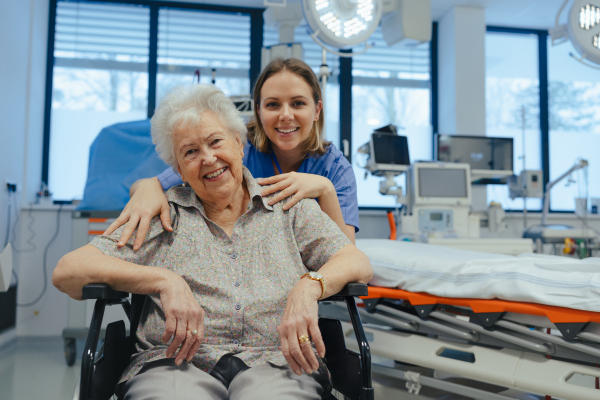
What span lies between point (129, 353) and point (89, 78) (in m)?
3.58

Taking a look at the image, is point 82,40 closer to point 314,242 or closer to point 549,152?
point 314,242

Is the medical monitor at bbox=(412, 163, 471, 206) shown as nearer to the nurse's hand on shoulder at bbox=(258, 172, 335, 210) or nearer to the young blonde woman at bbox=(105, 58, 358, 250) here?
the young blonde woman at bbox=(105, 58, 358, 250)

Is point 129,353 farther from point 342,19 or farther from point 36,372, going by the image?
point 36,372

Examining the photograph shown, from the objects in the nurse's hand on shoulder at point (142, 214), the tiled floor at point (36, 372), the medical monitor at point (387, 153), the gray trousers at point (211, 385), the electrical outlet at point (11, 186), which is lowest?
the tiled floor at point (36, 372)

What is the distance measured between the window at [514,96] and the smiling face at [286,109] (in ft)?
11.7

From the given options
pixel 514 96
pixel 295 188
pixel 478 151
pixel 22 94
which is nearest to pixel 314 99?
pixel 295 188

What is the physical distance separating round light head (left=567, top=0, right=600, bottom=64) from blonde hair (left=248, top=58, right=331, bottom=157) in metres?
1.66

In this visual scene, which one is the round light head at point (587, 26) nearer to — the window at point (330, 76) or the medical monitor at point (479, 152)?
the medical monitor at point (479, 152)

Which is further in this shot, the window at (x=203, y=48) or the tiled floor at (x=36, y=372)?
the window at (x=203, y=48)

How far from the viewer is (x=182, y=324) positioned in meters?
1.01

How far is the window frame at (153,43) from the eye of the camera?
13.0ft

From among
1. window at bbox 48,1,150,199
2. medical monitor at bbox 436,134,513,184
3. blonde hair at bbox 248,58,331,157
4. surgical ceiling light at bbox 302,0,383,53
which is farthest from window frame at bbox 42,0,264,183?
blonde hair at bbox 248,58,331,157

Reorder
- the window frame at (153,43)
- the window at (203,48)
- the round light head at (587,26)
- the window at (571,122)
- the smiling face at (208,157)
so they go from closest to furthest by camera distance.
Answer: the smiling face at (208,157), the round light head at (587,26), the window frame at (153,43), the window at (203,48), the window at (571,122)

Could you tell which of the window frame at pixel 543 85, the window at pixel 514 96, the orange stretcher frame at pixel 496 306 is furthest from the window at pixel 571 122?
the orange stretcher frame at pixel 496 306
